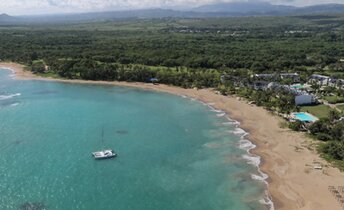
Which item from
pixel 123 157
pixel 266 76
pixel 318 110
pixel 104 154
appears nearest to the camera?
pixel 104 154

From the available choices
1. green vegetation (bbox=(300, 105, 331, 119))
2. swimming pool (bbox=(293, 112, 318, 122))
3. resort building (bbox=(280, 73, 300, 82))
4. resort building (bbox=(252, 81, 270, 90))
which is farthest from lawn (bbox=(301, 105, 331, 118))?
resort building (bbox=(280, 73, 300, 82))

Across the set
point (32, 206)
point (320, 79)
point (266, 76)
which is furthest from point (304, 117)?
point (32, 206)

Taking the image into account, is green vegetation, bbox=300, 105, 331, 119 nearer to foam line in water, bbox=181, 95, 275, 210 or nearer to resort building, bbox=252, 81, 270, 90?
foam line in water, bbox=181, 95, 275, 210

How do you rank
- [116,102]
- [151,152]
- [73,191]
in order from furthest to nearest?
1. [116,102]
2. [151,152]
3. [73,191]

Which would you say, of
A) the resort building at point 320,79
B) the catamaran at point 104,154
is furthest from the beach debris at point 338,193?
the resort building at point 320,79

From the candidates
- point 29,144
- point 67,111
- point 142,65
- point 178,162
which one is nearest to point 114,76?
point 142,65

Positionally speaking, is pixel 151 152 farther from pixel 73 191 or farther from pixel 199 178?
pixel 73 191

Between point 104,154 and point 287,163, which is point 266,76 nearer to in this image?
point 287,163
